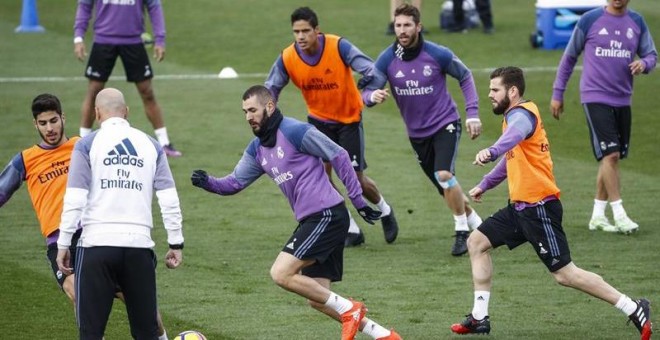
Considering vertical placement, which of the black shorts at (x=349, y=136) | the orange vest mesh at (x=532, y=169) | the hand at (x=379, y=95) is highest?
the orange vest mesh at (x=532, y=169)

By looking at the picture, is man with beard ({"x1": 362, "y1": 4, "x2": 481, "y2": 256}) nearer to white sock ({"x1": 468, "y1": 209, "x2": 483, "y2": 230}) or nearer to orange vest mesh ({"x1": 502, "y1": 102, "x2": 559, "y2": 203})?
white sock ({"x1": 468, "y1": 209, "x2": 483, "y2": 230})

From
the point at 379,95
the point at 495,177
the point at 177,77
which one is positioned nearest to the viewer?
the point at 495,177

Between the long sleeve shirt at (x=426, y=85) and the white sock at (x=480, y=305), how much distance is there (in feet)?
9.90

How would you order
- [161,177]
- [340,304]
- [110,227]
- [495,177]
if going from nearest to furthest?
[110,227] < [161,177] < [340,304] < [495,177]

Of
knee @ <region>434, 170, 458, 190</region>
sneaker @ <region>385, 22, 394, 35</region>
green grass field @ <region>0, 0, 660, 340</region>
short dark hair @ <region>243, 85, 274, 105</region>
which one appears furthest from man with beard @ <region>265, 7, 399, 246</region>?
sneaker @ <region>385, 22, 394, 35</region>

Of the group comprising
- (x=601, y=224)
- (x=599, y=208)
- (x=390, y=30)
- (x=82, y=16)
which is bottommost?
(x=390, y=30)

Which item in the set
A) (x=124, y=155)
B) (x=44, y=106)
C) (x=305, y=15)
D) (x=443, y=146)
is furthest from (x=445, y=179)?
(x=124, y=155)

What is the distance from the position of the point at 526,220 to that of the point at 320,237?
1651 millimetres

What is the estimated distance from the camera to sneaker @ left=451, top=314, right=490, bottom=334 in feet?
33.6

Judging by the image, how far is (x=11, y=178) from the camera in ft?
31.3

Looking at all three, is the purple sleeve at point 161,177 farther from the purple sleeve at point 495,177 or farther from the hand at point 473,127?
the hand at point 473,127

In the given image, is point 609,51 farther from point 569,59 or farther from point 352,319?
point 352,319

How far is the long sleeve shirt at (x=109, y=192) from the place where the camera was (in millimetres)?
8500

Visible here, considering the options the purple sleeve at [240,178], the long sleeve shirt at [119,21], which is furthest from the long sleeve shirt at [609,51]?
the long sleeve shirt at [119,21]
